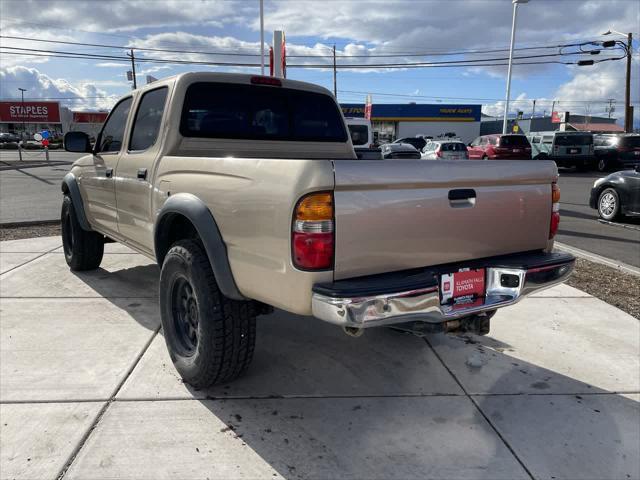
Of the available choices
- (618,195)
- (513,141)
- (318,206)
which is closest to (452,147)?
(513,141)

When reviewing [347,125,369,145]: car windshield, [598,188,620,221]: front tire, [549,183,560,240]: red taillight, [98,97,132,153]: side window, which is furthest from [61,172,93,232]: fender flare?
[347,125,369,145]: car windshield

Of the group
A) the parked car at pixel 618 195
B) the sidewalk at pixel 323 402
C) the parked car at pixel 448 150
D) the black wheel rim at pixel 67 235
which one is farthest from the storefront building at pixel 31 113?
the sidewalk at pixel 323 402

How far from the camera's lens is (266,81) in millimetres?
4109

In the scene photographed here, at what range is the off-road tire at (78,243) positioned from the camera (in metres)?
5.54

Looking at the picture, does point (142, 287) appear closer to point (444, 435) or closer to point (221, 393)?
point (221, 393)

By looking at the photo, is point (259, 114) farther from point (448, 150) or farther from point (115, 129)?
point (448, 150)

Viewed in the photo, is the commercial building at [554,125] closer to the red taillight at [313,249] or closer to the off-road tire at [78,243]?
the off-road tire at [78,243]

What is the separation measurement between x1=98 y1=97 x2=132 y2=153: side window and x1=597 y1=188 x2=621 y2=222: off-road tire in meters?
9.99

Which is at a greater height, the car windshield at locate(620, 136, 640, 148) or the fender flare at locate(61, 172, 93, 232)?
the car windshield at locate(620, 136, 640, 148)

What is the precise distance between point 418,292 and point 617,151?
2613 centimetres

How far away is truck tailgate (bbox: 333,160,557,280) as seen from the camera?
234 centimetres

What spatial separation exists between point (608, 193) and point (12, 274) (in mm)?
11109

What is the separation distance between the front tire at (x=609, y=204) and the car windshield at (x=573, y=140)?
1503cm

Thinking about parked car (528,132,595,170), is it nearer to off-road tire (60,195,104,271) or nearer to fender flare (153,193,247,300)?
off-road tire (60,195,104,271)
